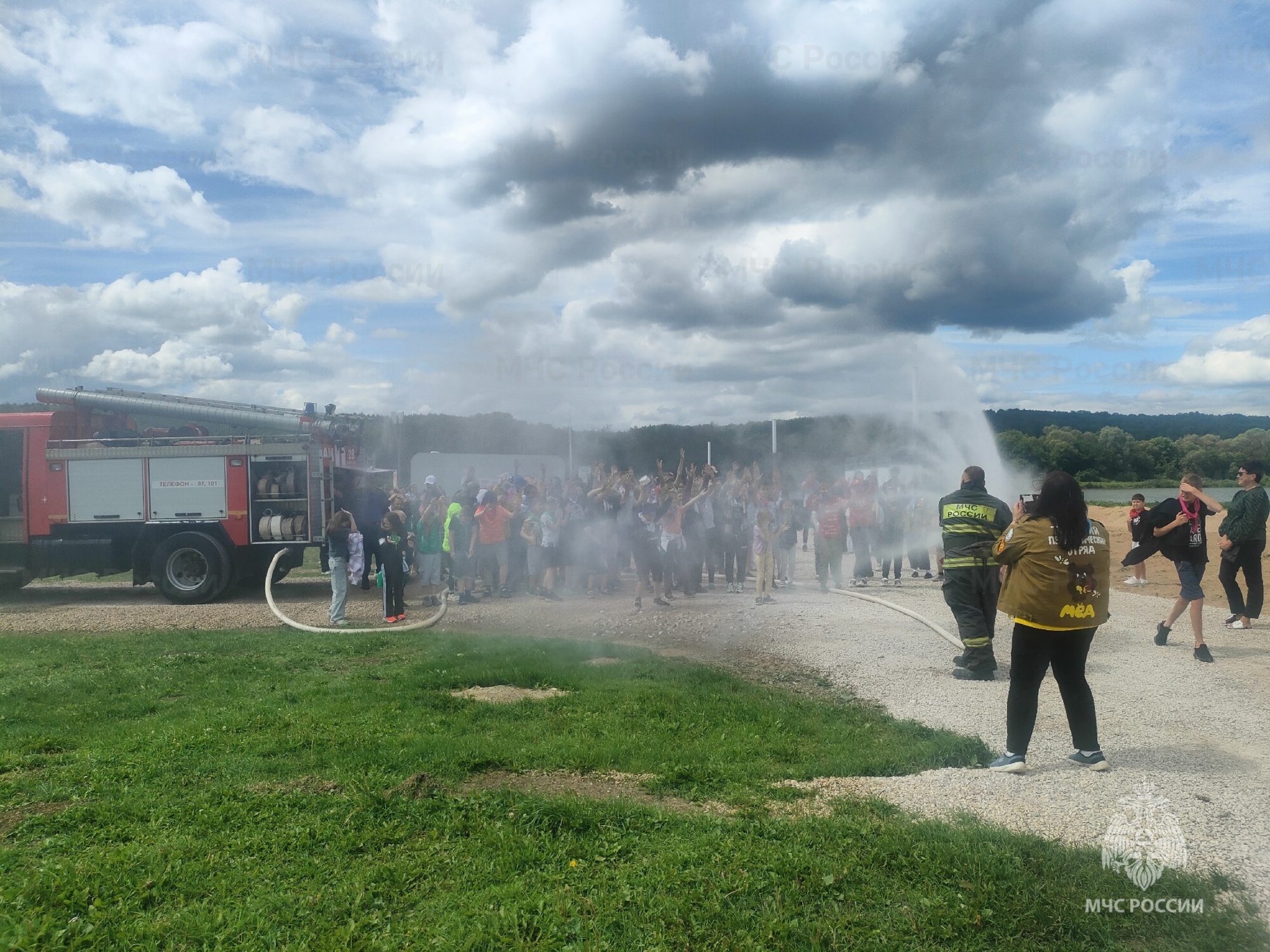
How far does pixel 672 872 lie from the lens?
3.77 metres

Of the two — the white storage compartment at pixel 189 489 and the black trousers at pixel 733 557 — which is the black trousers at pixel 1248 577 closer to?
the black trousers at pixel 733 557

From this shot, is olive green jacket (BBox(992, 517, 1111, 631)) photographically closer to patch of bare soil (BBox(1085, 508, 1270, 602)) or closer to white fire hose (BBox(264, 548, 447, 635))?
patch of bare soil (BBox(1085, 508, 1270, 602))

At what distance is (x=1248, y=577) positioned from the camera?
31.8ft

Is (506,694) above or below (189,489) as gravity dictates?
below

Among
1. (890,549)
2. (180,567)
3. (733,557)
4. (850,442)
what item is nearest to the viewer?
(180,567)

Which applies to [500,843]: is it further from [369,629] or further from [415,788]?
[369,629]

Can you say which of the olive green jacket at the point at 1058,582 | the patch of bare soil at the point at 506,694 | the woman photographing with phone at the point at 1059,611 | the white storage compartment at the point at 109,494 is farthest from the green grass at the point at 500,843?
the white storage compartment at the point at 109,494

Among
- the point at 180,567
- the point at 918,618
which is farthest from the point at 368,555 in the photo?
the point at 918,618

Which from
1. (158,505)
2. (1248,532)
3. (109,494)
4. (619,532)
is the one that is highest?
(109,494)

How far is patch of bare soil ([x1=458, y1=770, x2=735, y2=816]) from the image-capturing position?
15.5ft

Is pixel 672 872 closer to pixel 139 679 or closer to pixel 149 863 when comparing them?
pixel 149 863

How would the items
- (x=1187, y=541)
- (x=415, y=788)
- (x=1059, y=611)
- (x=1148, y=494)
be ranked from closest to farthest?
(x=415, y=788), (x=1059, y=611), (x=1187, y=541), (x=1148, y=494)

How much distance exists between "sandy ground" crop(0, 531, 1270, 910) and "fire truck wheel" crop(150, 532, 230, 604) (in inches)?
13.4

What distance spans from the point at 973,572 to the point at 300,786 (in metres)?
5.98
